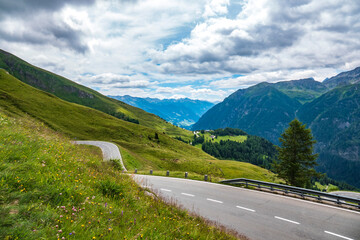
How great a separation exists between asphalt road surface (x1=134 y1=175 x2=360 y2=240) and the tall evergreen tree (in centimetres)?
2125

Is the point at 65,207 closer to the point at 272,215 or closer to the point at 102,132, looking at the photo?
the point at 272,215

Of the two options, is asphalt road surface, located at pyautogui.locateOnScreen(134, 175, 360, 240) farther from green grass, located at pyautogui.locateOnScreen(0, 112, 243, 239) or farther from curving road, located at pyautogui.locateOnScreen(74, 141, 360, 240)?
green grass, located at pyautogui.locateOnScreen(0, 112, 243, 239)

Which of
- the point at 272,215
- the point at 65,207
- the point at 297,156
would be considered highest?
the point at 297,156

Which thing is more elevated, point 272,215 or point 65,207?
point 65,207

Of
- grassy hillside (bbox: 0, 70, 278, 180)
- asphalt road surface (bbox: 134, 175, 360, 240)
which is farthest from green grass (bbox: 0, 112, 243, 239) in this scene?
grassy hillside (bbox: 0, 70, 278, 180)

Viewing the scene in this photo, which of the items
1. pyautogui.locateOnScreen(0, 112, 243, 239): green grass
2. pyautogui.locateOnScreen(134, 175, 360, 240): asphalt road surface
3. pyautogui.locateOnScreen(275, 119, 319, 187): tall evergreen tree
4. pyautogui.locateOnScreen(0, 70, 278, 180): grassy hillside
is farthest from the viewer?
pyautogui.locateOnScreen(0, 70, 278, 180): grassy hillside

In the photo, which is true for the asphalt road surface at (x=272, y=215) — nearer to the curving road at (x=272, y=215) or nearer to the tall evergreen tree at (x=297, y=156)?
the curving road at (x=272, y=215)

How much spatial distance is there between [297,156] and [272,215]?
2640cm

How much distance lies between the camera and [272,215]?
1244 cm

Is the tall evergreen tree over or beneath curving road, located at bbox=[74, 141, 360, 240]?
over

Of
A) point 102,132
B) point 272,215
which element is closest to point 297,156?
point 272,215

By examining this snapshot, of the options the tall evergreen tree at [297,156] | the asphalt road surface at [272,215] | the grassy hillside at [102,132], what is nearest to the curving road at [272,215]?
the asphalt road surface at [272,215]

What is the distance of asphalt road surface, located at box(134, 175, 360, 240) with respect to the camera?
10.2 metres

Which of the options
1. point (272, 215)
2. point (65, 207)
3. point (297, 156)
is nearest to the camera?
point (65, 207)
